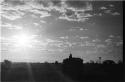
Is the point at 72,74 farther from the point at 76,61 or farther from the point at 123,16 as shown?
the point at 123,16

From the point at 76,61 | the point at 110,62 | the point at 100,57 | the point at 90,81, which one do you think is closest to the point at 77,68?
the point at 76,61

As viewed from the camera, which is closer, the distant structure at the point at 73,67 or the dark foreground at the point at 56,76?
the dark foreground at the point at 56,76

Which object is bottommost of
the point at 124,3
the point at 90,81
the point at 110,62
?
the point at 110,62

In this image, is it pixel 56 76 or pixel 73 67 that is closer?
pixel 56 76

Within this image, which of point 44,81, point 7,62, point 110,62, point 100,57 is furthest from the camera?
point 100,57

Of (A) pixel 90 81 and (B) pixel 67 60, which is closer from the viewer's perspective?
(A) pixel 90 81

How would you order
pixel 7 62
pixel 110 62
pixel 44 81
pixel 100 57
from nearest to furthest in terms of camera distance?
pixel 44 81 < pixel 7 62 < pixel 110 62 < pixel 100 57

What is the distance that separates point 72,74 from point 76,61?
3.35 meters

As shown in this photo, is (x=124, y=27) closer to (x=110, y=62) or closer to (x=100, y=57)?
(x=110, y=62)

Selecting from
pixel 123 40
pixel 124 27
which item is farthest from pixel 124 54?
pixel 124 27

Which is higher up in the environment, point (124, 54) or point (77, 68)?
point (124, 54)

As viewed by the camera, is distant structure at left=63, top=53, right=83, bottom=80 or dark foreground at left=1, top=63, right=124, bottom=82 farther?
distant structure at left=63, top=53, right=83, bottom=80

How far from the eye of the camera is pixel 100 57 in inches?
4178

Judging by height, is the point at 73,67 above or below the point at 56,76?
below
